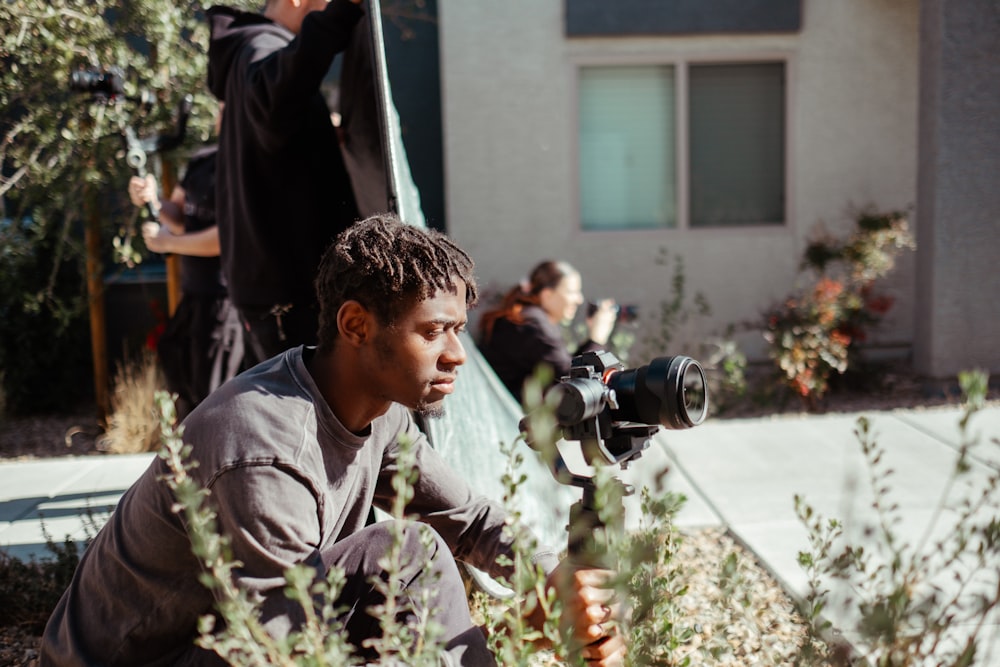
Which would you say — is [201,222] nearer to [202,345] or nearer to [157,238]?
[157,238]

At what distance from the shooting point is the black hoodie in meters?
3.03

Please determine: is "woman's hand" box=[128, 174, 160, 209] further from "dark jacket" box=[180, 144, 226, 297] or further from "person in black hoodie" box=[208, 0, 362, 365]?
"person in black hoodie" box=[208, 0, 362, 365]

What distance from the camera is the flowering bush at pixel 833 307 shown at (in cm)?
636

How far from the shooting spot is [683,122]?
26.0 feet

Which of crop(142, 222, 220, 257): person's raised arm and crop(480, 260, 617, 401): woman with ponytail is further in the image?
crop(480, 260, 617, 401): woman with ponytail

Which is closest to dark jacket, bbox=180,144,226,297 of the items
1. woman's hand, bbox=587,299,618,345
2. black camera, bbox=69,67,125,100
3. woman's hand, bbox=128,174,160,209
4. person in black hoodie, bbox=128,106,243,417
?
person in black hoodie, bbox=128,106,243,417

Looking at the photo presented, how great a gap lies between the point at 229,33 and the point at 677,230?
5.31 metres

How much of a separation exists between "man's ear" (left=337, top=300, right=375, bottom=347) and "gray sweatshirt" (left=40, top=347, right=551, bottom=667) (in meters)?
0.12

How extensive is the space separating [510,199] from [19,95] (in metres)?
3.59

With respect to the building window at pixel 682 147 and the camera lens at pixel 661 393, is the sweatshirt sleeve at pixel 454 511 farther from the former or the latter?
the building window at pixel 682 147

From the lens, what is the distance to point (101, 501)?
4340 millimetres

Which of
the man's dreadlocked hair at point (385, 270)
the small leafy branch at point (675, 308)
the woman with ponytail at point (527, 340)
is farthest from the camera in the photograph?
the small leafy branch at point (675, 308)

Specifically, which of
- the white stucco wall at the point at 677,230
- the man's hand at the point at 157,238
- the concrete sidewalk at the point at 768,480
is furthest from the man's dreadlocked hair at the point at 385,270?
the white stucco wall at the point at 677,230

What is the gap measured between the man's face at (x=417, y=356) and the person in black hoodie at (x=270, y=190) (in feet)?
4.20
